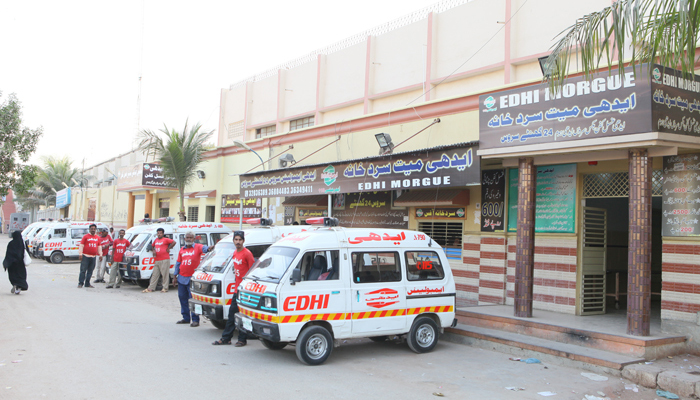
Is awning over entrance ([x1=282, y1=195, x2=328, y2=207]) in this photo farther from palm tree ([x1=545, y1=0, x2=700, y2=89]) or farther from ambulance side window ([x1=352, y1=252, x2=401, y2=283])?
palm tree ([x1=545, y1=0, x2=700, y2=89])

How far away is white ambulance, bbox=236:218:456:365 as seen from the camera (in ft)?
24.5

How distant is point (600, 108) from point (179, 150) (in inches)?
729

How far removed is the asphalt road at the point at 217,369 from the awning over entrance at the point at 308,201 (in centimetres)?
810

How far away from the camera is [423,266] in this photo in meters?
A: 8.76

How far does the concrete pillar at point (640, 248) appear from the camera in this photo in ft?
26.1

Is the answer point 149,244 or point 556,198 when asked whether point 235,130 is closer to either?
point 149,244

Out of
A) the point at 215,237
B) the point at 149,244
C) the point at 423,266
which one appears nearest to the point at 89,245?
the point at 149,244

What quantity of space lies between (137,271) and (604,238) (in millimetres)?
13165

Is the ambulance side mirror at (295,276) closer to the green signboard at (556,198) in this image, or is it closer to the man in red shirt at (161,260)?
the green signboard at (556,198)

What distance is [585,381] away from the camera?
709cm

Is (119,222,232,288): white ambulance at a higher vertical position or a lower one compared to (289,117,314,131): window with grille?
lower

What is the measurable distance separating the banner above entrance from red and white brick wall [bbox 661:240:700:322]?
3695 millimetres

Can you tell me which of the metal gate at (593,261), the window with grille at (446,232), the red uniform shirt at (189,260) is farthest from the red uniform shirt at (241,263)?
the metal gate at (593,261)

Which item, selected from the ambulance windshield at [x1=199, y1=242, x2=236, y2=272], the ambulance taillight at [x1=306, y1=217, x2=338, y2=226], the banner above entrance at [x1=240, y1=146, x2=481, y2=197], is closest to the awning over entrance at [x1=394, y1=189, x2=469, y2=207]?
the banner above entrance at [x1=240, y1=146, x2=481, y2=197]
